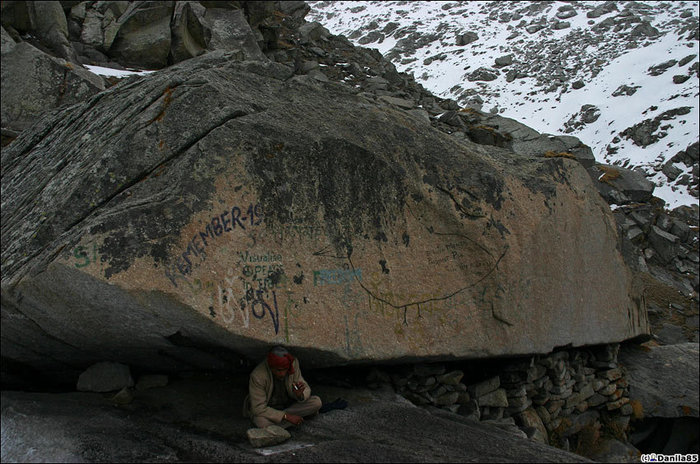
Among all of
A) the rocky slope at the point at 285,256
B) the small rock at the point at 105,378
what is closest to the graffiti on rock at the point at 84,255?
the rocky slope at the point at 285,256

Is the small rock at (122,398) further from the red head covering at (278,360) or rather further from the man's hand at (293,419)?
the man's hand at (293,419)

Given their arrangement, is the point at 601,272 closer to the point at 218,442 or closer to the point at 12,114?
A: the point at 218,442

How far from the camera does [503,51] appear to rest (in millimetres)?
59188

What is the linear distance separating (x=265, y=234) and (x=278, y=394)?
1.69 m

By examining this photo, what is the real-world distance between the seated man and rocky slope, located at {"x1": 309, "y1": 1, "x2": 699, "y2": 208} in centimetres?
2466

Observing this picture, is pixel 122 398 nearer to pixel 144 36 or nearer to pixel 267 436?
pixel 267 436

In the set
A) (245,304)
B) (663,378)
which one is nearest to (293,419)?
(245,304)

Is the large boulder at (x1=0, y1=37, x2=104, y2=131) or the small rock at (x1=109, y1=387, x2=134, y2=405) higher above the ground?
the large boulder at (x1=0, y1=37, x2=104, y2=131)

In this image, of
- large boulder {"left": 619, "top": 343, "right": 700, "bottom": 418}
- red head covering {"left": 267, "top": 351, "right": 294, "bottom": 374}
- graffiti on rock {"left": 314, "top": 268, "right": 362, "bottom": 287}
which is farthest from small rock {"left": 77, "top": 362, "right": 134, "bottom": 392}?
large boulder {"left": 619, "top": 343, "right": 700, "bottom": 418}

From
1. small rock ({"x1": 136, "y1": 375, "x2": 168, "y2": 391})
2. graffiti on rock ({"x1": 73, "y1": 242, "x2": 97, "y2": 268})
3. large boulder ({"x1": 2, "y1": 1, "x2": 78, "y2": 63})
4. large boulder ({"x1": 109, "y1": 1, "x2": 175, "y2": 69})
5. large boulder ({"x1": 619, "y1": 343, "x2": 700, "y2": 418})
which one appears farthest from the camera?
large boulder ({"x1": 109, "y1": 1, "x2": 175, "y2": 69})

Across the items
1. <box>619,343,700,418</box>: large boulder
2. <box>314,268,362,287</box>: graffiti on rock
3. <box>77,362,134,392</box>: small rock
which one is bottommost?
<box>619,343,700,418</box>: large boulder

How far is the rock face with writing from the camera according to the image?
4.67 meters

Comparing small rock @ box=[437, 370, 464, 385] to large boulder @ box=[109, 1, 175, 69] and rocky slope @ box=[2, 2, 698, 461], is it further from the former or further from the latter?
large boulder @ box=[109, 1, 175, 69]

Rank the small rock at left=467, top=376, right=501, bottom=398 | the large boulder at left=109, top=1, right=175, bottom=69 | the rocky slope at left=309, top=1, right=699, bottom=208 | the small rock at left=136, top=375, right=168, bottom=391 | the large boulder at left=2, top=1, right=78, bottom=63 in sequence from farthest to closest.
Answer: the rocky slope at left=309, top=1, right=699, bottom=208 < the large boulder at left=109, top=1, right=175, bottom=69 < the large boulder at left=2, top=1, right=78, bottom=63 < the small rock at left=467, top=376, right=501, bottom=398 < the small rock at left=136, top=375, right=168, bottom=391
